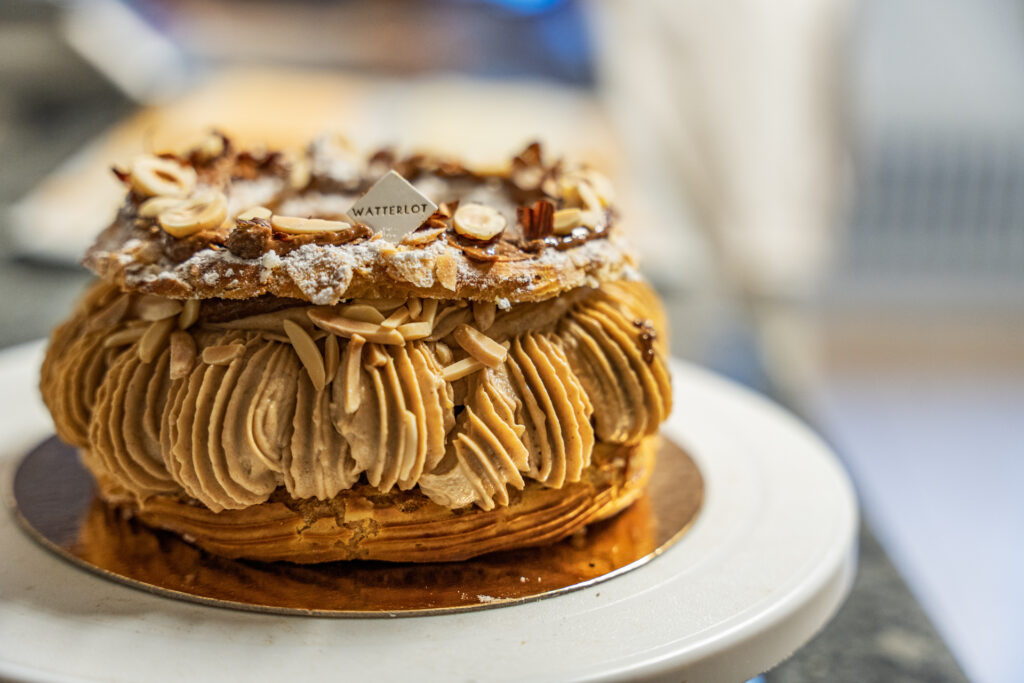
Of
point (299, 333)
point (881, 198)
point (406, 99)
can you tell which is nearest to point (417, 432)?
point (299, 333)

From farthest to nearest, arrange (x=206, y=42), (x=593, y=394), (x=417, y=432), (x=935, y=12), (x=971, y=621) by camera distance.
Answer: (x=935, y=12) → (x=206, y=42) → (x=971, y=621) → (x=593, y=394) → (x=417, y=432)

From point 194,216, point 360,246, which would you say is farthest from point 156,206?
point 360,246

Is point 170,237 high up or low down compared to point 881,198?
up

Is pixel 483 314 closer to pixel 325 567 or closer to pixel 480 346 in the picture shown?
pixel 480 346

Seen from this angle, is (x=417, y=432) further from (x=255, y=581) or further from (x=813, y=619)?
(x=813, y=619)

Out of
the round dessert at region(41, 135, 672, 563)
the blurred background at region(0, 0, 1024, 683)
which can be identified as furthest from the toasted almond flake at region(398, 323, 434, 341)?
the blurred background at region(0, 0, 1024, 683)

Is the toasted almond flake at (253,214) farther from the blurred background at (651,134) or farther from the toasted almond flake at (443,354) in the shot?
the blurred background at (651,134)

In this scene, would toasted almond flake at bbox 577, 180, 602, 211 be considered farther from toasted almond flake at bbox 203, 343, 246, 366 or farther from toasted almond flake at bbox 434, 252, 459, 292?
toasted almond flake at bbox 203, 343, 246, 366

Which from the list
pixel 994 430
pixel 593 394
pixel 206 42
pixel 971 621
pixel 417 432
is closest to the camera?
pixel 417 432
